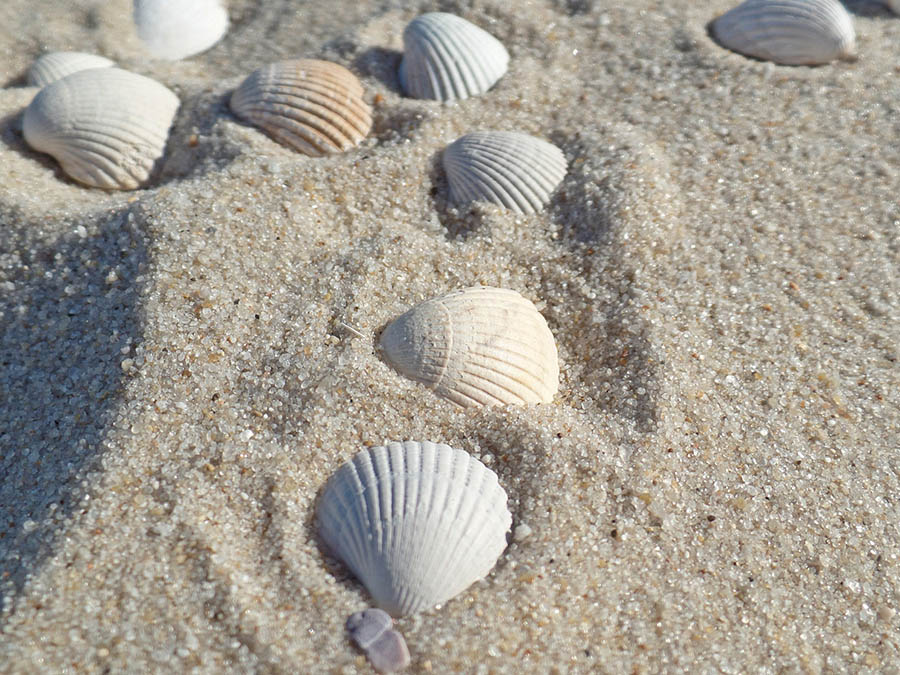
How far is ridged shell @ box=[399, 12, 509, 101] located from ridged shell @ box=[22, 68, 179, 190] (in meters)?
1.06

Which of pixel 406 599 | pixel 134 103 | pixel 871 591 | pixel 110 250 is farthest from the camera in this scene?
pixel 134 103

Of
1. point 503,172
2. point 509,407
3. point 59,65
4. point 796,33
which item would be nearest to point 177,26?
point 59,65

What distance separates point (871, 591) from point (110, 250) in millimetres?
2496

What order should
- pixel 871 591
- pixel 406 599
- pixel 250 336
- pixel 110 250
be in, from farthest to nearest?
pixel 110 250 → pixel 250 336 → pixel 871 591 → pixel 406 599

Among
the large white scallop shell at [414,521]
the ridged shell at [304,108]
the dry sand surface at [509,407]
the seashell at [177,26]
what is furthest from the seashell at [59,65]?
the large white scallop shell at [414,521]

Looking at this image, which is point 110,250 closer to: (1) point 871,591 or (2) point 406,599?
(2) point 406,599

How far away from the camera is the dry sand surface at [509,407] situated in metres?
1.76

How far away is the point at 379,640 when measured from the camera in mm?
1677

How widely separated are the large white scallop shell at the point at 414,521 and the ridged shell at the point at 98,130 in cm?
162

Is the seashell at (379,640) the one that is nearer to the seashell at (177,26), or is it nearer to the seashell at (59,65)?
the seashell at (59,65)

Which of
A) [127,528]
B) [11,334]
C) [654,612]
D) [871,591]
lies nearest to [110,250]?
[11,334]

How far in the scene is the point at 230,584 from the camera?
68.4 inches

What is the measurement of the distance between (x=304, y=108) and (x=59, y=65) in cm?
132

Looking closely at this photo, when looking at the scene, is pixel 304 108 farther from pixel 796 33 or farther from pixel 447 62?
pixel 796 33
